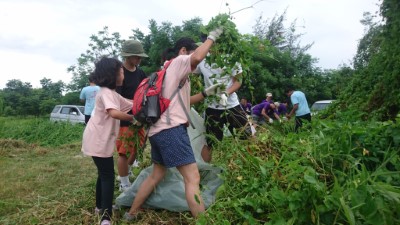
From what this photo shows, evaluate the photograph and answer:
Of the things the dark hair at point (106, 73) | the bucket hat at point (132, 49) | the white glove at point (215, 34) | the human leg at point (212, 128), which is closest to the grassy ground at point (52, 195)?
the human leg at point (212, 128)

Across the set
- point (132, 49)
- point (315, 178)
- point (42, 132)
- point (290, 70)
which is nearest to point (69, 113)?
point (42, 132)

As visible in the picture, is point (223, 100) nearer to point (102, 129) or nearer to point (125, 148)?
point (125, 148)

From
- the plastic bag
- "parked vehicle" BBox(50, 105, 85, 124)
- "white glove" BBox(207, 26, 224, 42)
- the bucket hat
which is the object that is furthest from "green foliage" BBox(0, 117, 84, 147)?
"white glove" BBox(207, 26, 224, 42)

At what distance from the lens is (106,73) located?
9.11 feet

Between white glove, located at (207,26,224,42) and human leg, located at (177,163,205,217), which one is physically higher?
white glove, located at (207,26,224,42)

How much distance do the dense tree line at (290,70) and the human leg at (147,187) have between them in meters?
1.01

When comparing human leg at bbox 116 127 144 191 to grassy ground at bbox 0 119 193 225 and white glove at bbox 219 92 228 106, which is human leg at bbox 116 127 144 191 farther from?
white glove at bbox 219 92 228 106

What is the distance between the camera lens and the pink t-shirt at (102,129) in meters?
2.76

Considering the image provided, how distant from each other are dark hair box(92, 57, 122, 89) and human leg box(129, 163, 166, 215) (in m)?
0.72

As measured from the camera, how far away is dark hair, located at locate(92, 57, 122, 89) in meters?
2.77

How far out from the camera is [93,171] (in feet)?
16.9

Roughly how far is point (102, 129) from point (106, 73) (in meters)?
0.43

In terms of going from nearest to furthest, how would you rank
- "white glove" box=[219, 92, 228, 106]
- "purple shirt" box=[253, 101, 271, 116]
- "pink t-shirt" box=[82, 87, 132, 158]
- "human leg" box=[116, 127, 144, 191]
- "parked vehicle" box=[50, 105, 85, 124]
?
1. "pink t-shirt" box=[82, 87, 132, 158]
2. "human leg" box=[116, 127, 144, 191]
3. "white glove" box=[219, 92, 228, 106]
4. "purple shirt" box=[253, 101, 271, 116]
5. "parked vehicle" box=[50, 105, 85, 124]

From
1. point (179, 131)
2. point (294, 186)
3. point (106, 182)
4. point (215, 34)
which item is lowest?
point (106, 182)
